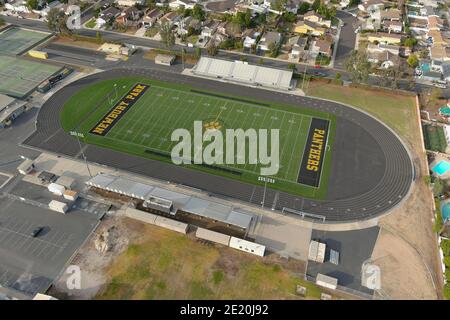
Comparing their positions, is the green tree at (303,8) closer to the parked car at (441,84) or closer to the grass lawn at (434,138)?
the parked car at (441,84)

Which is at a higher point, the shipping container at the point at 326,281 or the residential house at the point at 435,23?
the residential house at the point at 435,23

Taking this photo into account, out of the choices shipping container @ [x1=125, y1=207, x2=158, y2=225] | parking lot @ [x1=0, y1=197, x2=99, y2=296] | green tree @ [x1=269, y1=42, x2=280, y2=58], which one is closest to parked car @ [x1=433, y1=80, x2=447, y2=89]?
green tree @ [x1=269, y1=42, x2=280, y2=58]

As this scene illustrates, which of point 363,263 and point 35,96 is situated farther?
point 35,96

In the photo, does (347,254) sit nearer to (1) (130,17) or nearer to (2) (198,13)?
(2) (198,13)

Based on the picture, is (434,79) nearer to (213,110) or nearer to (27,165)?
(213,110)

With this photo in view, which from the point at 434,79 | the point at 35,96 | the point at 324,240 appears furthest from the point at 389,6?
the point at 35,96

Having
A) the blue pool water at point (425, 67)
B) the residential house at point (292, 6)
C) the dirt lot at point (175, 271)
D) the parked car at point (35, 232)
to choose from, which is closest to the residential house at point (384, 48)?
the blue pool water at point (425, 67)

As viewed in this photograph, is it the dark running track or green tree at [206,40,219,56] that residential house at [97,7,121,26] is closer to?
green tree at [206,40,219,56]
